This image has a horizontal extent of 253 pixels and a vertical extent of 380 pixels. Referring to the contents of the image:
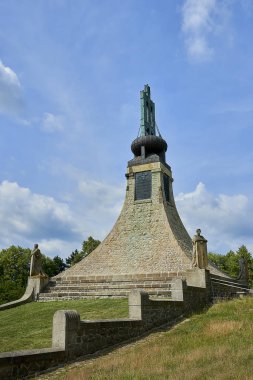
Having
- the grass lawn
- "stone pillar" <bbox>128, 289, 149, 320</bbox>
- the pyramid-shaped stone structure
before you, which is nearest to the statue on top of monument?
the pyramid-shaped stone structure

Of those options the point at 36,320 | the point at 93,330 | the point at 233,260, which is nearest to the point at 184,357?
the point at 93,330

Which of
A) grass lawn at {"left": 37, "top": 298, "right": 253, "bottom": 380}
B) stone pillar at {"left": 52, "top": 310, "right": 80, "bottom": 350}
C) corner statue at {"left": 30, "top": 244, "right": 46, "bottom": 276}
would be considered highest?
corner statue at {"left": 30, "top": 244, "right": 46, "bottom": 276}

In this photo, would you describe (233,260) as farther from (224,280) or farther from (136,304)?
(136,304)

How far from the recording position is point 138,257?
23.4 m

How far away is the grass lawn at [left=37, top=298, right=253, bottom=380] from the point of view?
655 centimetres

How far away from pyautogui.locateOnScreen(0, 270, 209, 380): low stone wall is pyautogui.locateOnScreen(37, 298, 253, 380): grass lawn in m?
0.33

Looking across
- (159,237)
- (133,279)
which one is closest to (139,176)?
(159,237)

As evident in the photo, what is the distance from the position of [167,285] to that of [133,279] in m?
2.37

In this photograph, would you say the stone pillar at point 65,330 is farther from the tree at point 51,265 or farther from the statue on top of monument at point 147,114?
the tree at point 51,265

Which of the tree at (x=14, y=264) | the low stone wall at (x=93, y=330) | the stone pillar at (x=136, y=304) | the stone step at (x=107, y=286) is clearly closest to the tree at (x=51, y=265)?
the tree at (x=14, y=264)

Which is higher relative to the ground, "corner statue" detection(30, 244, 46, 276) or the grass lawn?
"corner statue" detection(30, 244, 46, 276)

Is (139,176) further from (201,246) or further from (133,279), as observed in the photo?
(201,246)

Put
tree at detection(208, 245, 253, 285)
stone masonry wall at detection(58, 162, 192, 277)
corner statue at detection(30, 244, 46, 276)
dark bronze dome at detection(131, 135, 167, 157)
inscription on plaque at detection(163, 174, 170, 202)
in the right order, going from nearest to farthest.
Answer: corner statue at detection(30, 244, 46, 276)
stone masonry wall at detection(58, 162, 192, 277)
inscription on plaque at detection(163, 174, 170, 202)
dark bronze dome at detection(131, 135, 167, 157)
tree at detection(208, 245, 253, 285)

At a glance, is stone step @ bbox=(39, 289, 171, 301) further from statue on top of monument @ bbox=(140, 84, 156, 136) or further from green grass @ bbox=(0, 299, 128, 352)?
statue on top of monument @ bbox=(140, 84, 156, 136)
